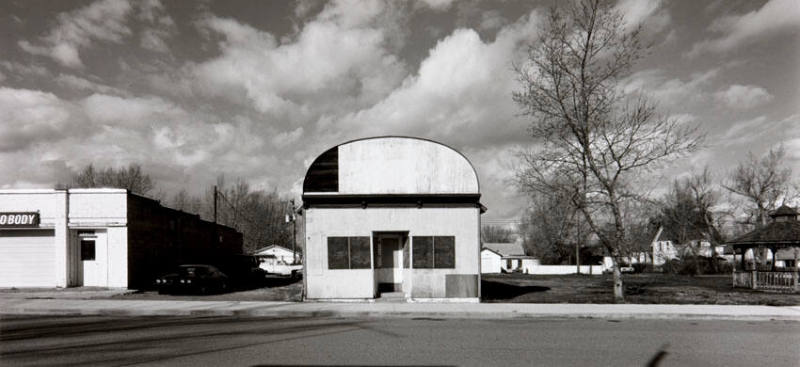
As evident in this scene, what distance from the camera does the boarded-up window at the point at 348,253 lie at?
17.6 metres

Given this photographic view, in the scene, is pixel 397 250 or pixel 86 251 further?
pixel 86 251

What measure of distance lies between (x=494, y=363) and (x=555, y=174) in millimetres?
13731

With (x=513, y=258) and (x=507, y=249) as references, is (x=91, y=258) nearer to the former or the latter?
(x=513, y=258)

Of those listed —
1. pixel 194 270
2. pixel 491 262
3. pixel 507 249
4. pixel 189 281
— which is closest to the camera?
pixel 189 281

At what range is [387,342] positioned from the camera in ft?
33.5

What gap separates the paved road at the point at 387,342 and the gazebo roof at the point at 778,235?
13753 millimetres

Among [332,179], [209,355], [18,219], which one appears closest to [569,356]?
[209,355]

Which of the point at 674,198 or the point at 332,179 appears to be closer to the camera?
the point at 332,179

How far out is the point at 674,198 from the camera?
63875 mm

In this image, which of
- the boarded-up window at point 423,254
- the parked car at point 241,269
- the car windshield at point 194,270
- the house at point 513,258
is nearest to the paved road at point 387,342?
the boarded-up window at point 423,254

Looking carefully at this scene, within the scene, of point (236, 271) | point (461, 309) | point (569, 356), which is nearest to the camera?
point (569, 356)

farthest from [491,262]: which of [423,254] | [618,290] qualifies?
[423,254]

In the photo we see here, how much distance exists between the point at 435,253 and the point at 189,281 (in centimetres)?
1028

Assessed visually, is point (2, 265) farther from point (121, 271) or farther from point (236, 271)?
point (236, 271)
